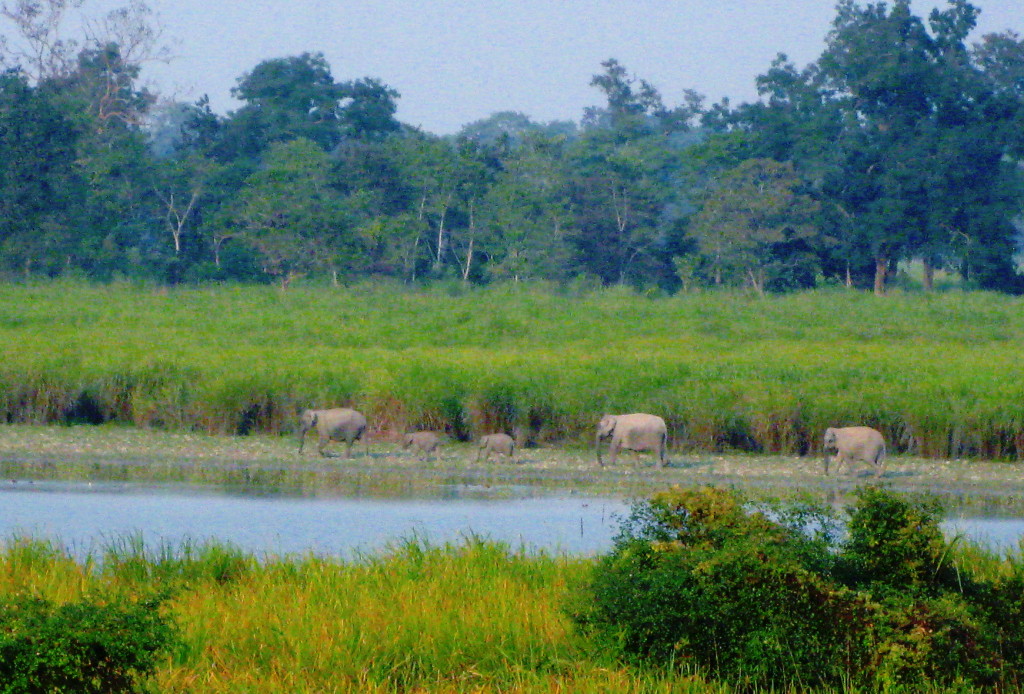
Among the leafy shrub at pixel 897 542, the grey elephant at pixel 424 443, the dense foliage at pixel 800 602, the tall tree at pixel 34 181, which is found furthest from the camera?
the tall tree at pixel 34 181

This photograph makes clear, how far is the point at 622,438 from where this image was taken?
1928cm

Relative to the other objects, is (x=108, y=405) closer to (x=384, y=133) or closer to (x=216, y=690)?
(x=216, y=690)

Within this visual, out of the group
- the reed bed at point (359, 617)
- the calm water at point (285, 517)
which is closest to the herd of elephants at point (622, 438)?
the calm water at point (285, 517)

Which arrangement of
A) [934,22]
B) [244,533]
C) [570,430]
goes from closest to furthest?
[244,533] → [570,430] → [934,22]

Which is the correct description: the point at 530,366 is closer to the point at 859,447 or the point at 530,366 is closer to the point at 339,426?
the point at 339,426

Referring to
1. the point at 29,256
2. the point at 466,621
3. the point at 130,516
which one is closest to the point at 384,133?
the point at 29,256

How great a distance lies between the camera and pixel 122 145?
49.4 meters

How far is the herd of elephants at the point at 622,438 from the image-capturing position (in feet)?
60.7

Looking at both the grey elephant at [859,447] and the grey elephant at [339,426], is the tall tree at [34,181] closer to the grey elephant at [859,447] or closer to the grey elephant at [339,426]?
the grey elephant at [339,426]

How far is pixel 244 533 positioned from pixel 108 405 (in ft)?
36.8

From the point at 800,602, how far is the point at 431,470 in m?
12.1

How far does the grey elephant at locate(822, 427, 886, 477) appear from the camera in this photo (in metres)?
18.4

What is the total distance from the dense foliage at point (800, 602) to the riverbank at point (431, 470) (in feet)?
29.0

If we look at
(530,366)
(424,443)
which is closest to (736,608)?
(424,443)
